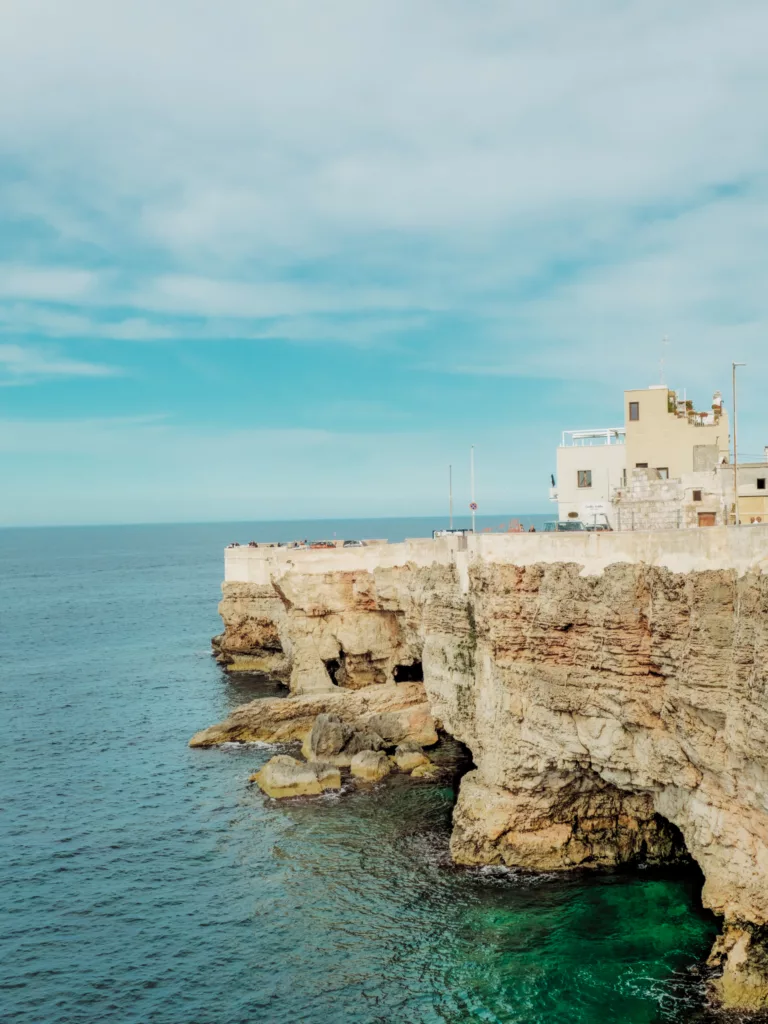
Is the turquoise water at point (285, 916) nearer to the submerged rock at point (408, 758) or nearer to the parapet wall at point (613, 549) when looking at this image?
the submerged rock at point (408, 758)

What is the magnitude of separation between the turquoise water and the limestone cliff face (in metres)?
2.20

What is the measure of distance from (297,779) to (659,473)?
25.4 m

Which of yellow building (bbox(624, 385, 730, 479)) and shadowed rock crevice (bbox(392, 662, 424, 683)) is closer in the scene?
yellow building (bbox(624, 385, 730, 479))

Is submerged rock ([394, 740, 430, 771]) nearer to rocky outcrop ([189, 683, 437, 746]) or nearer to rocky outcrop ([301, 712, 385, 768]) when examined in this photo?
rocky outcrop ([301, 712, 385, 768])

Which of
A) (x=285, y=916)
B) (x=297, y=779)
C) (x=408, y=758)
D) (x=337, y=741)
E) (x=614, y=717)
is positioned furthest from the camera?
(x=337, y=741)

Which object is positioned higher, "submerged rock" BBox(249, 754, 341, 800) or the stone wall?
the stone wall

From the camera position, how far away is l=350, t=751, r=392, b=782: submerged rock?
1870 inches

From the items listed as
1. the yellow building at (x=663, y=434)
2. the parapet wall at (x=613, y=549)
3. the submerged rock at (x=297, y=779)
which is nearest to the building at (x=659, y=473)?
the yellow building at (x=663, y=434)

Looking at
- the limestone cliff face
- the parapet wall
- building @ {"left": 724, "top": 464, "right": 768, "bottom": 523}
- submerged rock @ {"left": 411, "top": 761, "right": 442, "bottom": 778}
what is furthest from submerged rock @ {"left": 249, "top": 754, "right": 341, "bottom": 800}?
building @ {"left": 724, "top": 464, "right": 768, "bottom": 523}

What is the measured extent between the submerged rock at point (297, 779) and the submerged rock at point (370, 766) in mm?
1264

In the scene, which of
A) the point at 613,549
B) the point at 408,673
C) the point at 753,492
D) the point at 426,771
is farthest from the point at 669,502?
the point at 408,673

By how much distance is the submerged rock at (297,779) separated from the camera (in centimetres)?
4575

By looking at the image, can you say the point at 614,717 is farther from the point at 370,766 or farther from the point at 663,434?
the point at 663,434

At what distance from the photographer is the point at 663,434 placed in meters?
49.4
